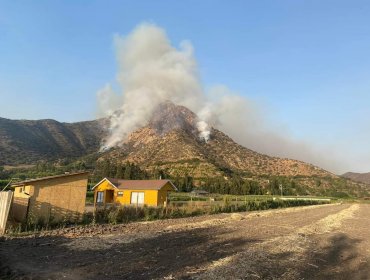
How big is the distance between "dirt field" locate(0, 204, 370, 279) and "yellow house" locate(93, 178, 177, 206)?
24549 mm

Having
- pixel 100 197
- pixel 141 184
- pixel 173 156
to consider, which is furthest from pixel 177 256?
pixel 173 156

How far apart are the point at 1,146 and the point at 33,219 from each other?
375 feet

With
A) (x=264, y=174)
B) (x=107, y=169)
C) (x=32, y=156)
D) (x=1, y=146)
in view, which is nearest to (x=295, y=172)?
(x=264, y=174)

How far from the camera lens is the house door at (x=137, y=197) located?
43469 millimetres

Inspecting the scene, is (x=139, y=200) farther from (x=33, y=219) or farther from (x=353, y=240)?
(x=353, y=240)

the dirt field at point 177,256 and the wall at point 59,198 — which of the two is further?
the wall at point 59,198

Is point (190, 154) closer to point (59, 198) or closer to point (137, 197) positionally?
point (137, 197)

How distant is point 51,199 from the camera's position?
71.4 feet

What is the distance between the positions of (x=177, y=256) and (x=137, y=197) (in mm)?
32539

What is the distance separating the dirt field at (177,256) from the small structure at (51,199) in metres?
3.90

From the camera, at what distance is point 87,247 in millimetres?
13242

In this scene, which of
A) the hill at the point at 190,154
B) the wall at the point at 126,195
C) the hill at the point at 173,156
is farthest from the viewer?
the hill at the point at 190,154

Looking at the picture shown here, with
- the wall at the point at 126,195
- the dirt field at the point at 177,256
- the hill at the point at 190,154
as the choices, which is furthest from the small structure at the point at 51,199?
the hill at the point at 190,154

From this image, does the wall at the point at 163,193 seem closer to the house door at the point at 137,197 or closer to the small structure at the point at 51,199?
Result: the house door at the point at 137,197
